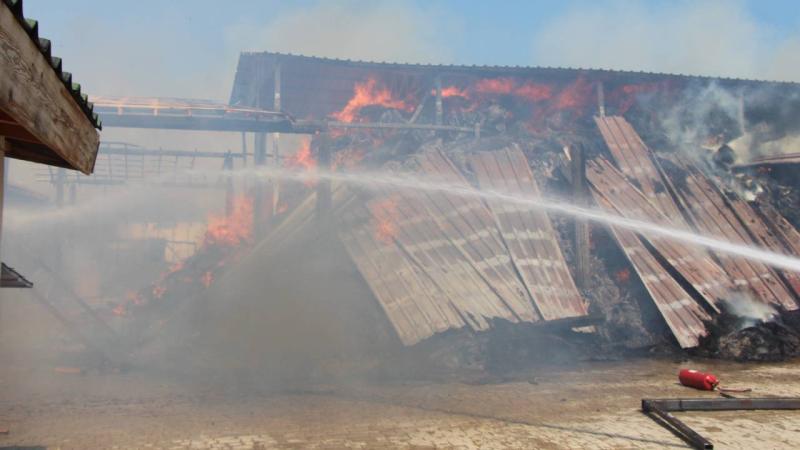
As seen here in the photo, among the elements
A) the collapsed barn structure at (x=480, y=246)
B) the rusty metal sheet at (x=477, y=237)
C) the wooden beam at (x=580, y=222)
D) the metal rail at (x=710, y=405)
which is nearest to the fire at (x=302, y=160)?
the collapsed barn structure at (x=480, y=246)

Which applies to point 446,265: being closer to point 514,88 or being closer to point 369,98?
point 369,98

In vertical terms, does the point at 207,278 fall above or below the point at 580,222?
below

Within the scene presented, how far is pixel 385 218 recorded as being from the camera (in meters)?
11.9

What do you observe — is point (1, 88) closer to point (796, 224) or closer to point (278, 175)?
point (278, 175)

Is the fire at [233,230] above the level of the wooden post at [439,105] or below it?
below

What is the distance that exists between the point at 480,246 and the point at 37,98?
9.45 m

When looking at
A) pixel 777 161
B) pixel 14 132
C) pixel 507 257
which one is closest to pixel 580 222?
pixel 507 257

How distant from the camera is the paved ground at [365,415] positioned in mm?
5980

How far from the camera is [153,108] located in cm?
1491

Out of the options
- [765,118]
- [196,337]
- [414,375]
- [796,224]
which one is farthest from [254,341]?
[765,118]

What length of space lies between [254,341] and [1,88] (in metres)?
8.59

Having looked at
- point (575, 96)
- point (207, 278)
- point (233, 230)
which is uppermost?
point (575, 96)

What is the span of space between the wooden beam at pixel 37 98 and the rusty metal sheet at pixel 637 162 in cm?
1276

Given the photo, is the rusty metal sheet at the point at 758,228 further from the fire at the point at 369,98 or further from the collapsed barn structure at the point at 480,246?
the fire at the point at 369,98
